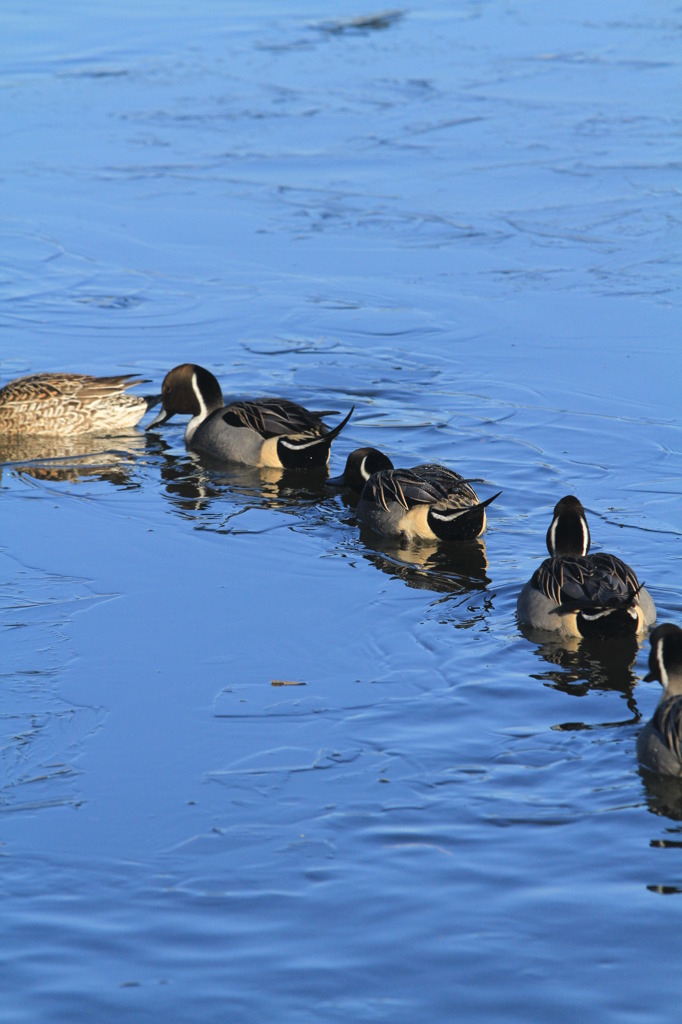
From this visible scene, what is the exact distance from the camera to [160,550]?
8.37 meters

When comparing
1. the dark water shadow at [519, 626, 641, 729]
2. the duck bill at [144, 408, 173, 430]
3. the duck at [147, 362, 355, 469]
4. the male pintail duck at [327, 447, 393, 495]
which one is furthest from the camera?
the duck bill at [144, 408, 173, 430]

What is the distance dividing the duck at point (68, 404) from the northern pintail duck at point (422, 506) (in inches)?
109

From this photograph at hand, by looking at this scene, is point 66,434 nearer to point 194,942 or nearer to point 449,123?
point 194,942

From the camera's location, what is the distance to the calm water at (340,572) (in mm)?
4652

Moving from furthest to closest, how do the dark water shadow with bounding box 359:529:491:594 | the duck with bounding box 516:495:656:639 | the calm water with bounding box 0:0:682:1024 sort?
the dark water shadow with bounding box 359:529:491:594 → the duck with bounding box 516:495:656:639 → the calm water with bounding box 0:0:682:1024

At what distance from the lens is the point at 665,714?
5512 millimetres

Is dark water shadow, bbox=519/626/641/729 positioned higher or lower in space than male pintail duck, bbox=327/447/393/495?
lower

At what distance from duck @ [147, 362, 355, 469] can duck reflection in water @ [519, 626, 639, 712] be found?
10.2 feet

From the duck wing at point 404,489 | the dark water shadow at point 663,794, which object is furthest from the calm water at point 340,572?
the duck wing at point 404,489

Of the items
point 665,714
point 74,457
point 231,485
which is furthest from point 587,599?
point 74,457

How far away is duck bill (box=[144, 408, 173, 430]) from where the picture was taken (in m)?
10.9

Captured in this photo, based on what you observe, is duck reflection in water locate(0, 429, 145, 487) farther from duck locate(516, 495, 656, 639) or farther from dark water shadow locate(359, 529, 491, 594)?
duck locate(516, 495, 656, 639)

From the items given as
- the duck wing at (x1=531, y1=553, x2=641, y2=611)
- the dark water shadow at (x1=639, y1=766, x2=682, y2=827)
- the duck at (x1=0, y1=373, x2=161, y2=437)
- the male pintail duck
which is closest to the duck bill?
the duck at (x1=0, y1=373, x2=161, y2=437)

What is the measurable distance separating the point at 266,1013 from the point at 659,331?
829cm
